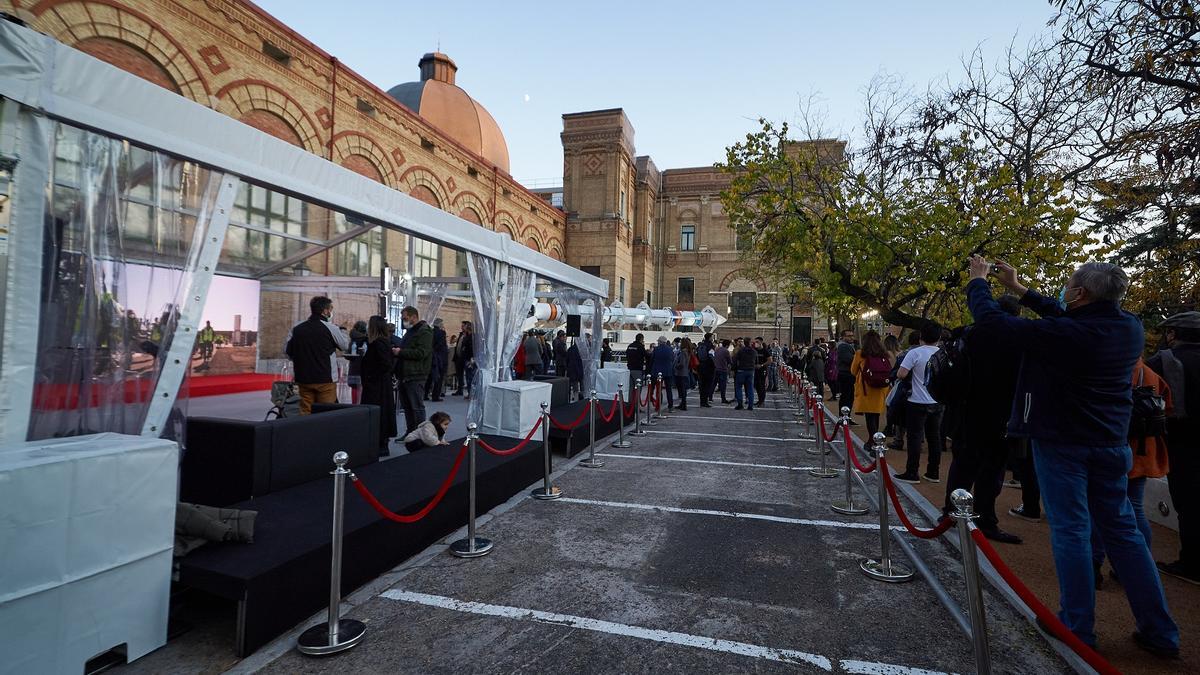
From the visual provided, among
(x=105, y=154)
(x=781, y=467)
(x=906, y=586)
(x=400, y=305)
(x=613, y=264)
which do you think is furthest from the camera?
(x=613, y=264)

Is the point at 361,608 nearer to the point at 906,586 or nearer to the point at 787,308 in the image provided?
the point at 906,586

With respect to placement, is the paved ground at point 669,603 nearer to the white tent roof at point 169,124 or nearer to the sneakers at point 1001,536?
the sneakers at point 1001,536

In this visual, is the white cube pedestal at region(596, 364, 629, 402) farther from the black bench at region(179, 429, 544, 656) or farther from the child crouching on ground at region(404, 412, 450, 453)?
the black bench at region(179, 429, 544, 656)

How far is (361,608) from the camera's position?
343cm

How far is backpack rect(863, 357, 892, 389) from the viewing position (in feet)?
25.4

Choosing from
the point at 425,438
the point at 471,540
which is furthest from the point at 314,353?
the point at 471,540

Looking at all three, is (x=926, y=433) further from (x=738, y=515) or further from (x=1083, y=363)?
(x=1083, y=363)

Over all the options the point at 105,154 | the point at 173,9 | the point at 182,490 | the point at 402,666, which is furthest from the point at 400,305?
the point at 402,666

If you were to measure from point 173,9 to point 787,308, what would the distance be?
3512cm

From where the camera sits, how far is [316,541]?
335 cm

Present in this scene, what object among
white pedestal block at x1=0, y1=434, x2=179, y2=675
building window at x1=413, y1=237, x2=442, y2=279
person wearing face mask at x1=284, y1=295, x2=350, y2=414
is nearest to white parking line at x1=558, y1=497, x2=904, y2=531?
person wearing face mask at x1=284, y1=295, x2=350, y2=414

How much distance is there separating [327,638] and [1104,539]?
4.29 m

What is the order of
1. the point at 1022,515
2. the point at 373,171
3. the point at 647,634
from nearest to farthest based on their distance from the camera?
the point at 647,634 < the point at 1022,515 < the point at 373,171

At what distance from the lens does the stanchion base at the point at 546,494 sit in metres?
5.90
